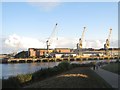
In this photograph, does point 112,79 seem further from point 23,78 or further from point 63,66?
point 63,66

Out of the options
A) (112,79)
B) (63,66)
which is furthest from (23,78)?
(63,66)

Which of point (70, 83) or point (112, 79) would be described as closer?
point (70, 83)

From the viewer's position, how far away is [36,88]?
1750 centimetres

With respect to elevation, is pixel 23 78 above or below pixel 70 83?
below

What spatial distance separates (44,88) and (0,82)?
11.8 ft

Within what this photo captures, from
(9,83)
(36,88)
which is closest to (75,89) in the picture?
(36,88)

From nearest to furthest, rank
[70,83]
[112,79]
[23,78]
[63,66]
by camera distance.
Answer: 1. [70,83]
2. [23,78]
3. [112,79]
4. [63,66]

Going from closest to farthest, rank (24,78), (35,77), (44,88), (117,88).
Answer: (44,88) < (117,88) < (24,78) < (35,77)

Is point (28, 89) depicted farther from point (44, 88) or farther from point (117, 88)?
point (117, 88)

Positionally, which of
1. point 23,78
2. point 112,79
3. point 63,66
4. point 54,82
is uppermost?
point 54,82

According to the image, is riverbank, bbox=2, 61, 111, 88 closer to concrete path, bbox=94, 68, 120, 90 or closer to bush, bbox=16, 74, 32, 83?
bush, bbox=16, 74, 32, 83

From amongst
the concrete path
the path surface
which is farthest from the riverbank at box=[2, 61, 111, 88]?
the concrete path

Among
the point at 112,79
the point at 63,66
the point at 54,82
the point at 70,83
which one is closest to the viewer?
the point at 70,83

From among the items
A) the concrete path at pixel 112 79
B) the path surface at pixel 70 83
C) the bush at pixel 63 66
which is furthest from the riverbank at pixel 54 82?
the bush at pixel 63 66
